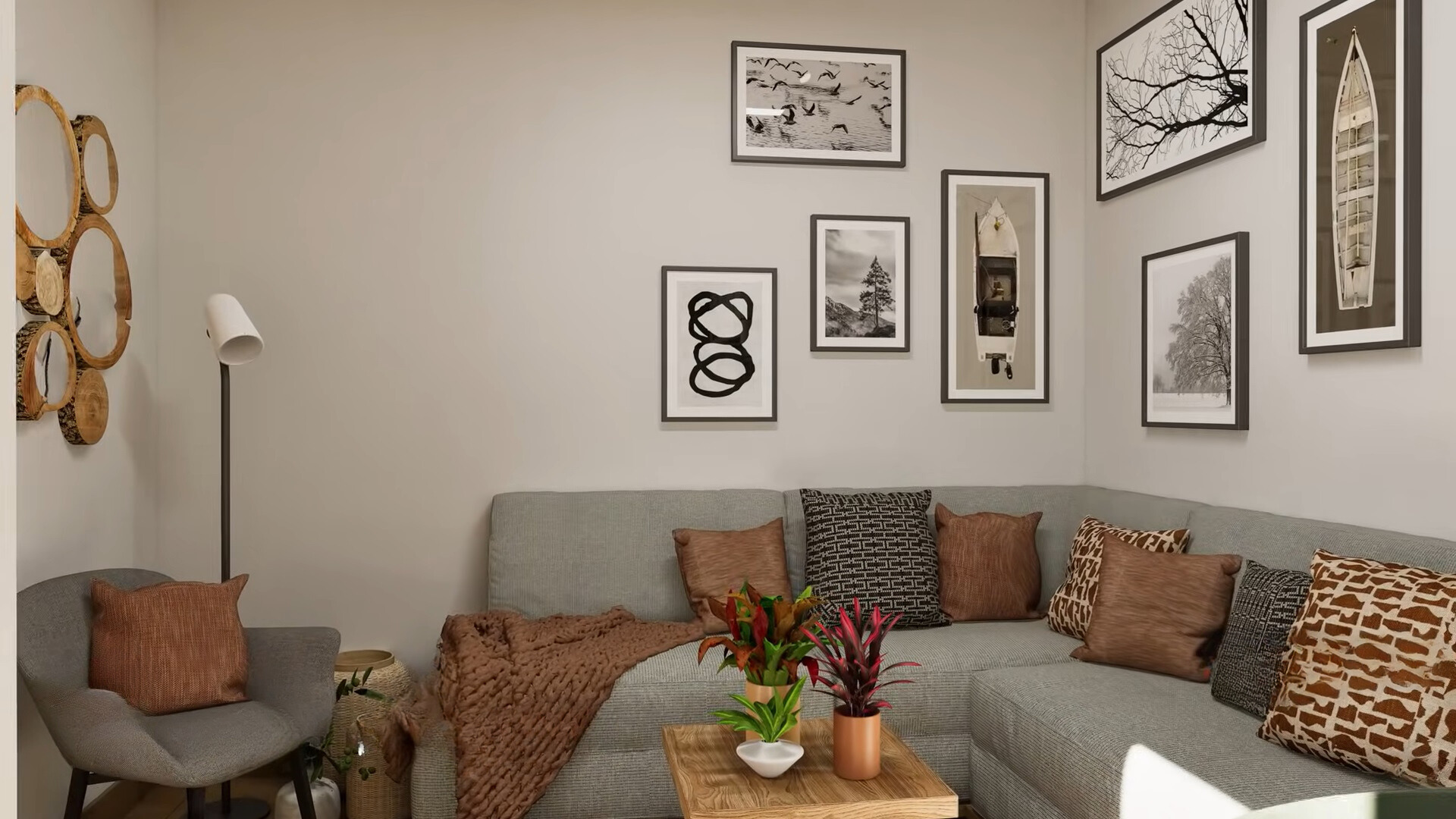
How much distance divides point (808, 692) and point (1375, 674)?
1.42 m

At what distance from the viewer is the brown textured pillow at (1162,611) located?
273 centimetres

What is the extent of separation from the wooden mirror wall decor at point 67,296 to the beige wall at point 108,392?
64 mm

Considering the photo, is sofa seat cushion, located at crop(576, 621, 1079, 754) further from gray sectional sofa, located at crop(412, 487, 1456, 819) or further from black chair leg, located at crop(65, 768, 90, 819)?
Answer: black chair leg, located at crop(65, 768, 90, 819)

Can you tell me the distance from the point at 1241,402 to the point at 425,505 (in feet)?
9.42

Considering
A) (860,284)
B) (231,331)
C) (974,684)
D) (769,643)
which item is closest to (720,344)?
(860,284)

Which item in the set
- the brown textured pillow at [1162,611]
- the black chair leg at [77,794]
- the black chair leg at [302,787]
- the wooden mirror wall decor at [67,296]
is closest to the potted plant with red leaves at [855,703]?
the brown textured pillow at [1162,611]

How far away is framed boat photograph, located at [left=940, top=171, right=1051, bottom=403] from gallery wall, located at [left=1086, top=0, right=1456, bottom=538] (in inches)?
8.6

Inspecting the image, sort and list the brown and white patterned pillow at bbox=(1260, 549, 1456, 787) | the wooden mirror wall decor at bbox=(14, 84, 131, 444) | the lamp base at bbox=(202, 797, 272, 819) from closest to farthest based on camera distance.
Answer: the brown and white patterned pillow at bbox=(1260, 549, 1456, 787) < the wooden mirror wall decor at bbox=(14, 84, 131, 444) < the lamp base at bbox=(202, 797, 272, 819)

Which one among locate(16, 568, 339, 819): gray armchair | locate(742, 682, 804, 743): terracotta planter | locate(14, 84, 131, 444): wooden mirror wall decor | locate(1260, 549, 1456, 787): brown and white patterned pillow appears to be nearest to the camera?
locate(1260, 549, 1456, 787): brown and white patterned pillow

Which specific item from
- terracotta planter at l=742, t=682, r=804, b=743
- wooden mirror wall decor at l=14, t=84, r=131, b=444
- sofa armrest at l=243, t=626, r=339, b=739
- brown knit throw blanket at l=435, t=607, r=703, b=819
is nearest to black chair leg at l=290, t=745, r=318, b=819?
sofa armrest at l=243, t=626, r=339, b=739

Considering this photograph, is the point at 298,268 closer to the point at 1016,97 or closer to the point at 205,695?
the point at 205,695

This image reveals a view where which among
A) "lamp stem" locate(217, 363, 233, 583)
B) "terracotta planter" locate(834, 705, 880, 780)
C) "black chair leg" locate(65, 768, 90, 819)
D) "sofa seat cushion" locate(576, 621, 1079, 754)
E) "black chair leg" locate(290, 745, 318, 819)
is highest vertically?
"lamp stem" locate(217, 363, 233, 583)

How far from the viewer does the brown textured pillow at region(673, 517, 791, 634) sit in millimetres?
3396

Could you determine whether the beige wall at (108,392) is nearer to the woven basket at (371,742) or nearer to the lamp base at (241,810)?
the lamp base at (241,810)
